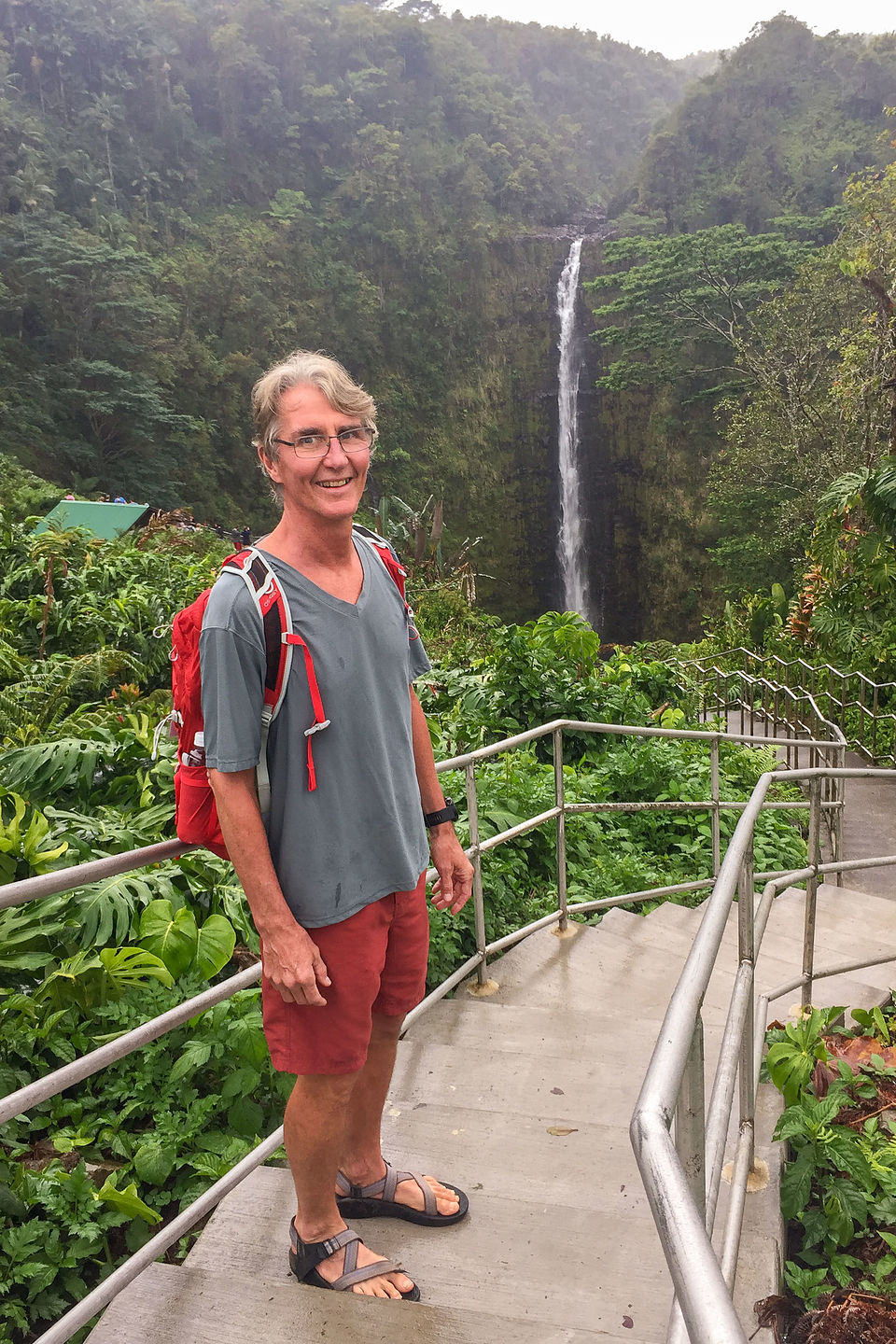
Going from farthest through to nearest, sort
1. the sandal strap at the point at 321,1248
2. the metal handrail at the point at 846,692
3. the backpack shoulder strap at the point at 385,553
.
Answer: the metal handrail at the point at 846,692
the backpack shoulder strap at the point at 385,553
the sandal strap at the point at 321,1248

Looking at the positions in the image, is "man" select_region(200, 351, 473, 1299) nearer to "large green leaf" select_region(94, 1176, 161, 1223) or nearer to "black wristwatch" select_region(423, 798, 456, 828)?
"black wristwatch" select_region(423, 798, 456, 828)

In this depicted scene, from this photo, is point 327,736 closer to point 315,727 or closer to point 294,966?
point 315,727

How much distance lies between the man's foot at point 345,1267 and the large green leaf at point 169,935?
905 mm

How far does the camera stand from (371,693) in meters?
1.53

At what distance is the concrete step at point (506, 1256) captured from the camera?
1602 millimetres

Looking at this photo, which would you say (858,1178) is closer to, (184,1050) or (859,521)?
(184,1050)

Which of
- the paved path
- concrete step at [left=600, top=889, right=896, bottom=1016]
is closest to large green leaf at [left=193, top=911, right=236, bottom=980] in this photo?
concrete step at [left=600, top=889, right=896, bottom=1016]

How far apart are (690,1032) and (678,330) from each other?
24.8 meters

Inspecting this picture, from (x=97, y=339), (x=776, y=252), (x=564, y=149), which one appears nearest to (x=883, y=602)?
(x=776, y=252)

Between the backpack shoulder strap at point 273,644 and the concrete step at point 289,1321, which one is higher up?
the backpack shoulder strap at point 273,644

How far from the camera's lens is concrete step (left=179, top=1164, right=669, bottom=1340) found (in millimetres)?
1602

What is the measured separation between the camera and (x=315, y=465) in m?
1.51

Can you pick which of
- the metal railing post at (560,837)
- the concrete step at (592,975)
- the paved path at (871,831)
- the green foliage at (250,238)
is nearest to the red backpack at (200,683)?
the concrete step at (592,975)

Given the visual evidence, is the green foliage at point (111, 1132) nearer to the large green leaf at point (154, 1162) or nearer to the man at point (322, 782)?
the large green leaf at point (154, 1162)
